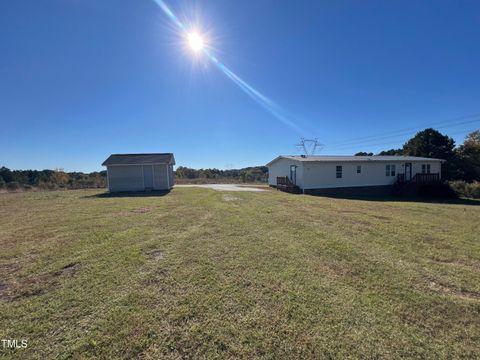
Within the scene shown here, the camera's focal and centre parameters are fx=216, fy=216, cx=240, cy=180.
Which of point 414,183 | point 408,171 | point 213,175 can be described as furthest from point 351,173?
point 213,175

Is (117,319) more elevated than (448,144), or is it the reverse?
(448,144)

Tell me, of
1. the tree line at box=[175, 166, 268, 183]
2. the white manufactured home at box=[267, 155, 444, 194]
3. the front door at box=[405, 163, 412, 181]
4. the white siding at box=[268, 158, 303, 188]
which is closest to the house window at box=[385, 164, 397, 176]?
the white manufactured home at box=[267, 155, 444, 194]

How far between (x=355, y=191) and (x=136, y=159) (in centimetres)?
1944

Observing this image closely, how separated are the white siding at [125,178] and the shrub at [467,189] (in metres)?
25.8

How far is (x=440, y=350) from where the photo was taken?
6.36 ft

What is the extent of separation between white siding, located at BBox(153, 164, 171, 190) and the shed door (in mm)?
254

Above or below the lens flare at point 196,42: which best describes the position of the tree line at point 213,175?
below

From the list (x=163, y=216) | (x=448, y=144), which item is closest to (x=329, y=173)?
(x=163, y=216)

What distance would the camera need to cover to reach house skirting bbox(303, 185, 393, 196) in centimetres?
1758

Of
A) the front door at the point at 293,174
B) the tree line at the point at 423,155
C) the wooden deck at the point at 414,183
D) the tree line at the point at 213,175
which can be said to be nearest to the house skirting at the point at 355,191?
the wooden deck at the point at 414,183

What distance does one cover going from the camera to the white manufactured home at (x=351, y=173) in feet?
57.4

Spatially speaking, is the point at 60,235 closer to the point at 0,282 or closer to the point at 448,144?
the point at 0,282

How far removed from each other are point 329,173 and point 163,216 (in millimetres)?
14610

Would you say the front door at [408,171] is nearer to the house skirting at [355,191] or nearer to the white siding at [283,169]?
the house skirting at [355,191]
